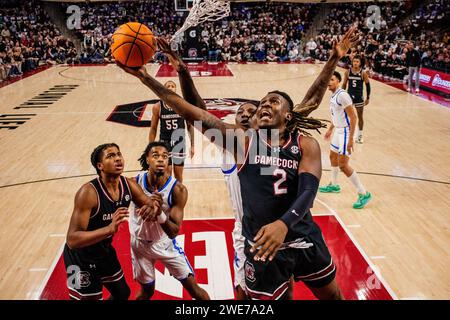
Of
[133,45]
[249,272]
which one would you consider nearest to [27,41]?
[133,45]

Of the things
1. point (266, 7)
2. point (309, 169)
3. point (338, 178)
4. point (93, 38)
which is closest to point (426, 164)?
point (338, 178)

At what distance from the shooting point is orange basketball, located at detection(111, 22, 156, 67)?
3.21 metres

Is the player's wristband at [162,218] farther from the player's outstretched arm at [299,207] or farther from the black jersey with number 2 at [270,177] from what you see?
the player's outstretched arm at [299,207]

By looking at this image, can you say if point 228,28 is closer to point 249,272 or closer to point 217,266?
point 217,266

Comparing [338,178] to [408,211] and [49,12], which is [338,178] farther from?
[49,12]

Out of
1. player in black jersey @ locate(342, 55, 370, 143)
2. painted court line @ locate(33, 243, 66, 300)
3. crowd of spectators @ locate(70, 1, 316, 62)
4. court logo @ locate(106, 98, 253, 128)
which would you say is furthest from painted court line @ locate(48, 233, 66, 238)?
crowd of spectators @ locate(70, 1, 316, 62)

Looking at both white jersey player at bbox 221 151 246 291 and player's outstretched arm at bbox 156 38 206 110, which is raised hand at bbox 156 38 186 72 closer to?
player's outstretched arm at bbox 156 38 206 110

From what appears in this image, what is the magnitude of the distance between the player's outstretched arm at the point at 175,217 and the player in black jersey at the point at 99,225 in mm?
191

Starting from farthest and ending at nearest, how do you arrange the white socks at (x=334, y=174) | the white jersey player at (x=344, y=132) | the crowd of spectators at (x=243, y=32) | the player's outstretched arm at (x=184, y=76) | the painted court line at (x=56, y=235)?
the crowd of spectators at (x=243, y=32), the white socks at (x=334, y=174), the white jersey player at (x=344, y=132), the painted court line at (x=56, y=235), the player's outstretched arm at (x=184, y=76)

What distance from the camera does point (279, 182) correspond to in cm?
268

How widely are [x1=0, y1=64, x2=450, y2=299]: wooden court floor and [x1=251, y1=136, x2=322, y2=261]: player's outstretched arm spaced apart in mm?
2206

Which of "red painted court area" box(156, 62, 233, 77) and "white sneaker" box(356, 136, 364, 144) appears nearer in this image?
"white sneaker" box(356, 136, 364, 144)

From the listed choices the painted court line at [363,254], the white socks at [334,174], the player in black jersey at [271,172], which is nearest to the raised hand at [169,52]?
the player in black jersey at [271,172]

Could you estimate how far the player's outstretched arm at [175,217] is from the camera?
3.53 m
